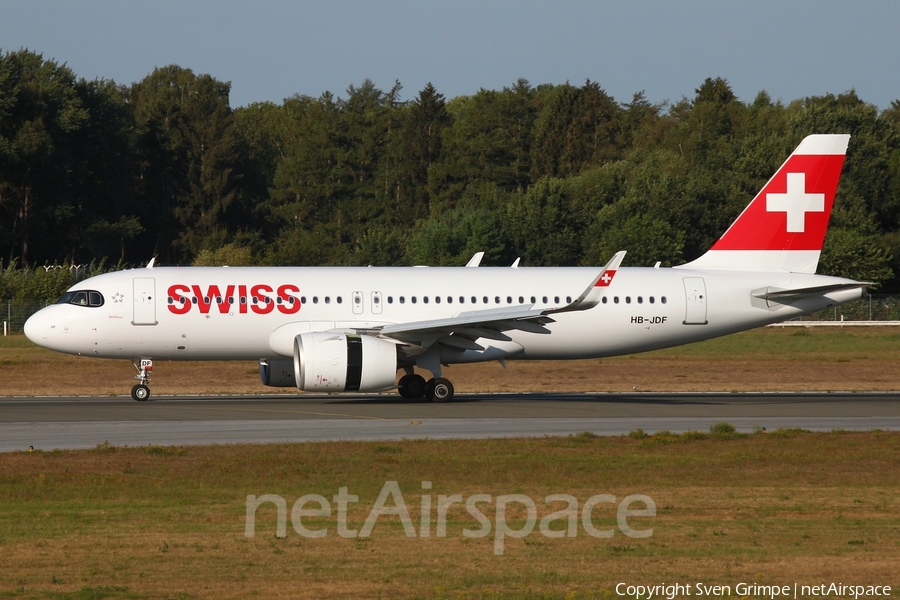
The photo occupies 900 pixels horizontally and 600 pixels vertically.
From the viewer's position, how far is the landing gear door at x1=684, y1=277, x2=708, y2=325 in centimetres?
3114

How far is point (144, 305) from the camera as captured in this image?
93.8 ft

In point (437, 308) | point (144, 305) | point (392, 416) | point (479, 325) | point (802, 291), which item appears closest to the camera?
point (392, 416)

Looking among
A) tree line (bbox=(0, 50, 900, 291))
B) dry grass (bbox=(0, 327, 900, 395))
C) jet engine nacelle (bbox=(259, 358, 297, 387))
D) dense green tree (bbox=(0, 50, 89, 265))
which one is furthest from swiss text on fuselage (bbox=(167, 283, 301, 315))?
dense green tree (bbox=(0, 50, 89, 265))

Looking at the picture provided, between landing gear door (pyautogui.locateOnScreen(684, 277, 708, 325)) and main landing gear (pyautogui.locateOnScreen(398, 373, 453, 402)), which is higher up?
landing gear door (pyautogui.locateOnScreen(684, 277, 708, 325))

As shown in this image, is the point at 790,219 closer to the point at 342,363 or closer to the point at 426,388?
the point at 426,388

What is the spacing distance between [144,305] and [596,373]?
16540mm

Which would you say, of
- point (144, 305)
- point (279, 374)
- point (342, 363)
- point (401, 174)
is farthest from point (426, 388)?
point (401, 174)

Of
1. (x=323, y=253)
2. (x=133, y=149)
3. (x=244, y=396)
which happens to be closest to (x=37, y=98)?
(x=133, y=149)

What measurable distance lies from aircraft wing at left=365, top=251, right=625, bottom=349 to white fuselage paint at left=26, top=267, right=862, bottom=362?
0.68 meters

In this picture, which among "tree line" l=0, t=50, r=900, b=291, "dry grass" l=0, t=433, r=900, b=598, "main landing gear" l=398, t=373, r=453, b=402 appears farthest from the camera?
"tree line" l=0, t=50, r=900, b=291

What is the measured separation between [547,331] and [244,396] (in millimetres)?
8632

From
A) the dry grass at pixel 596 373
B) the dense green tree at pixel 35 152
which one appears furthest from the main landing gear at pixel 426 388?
the dense green tree at pixel 35 152

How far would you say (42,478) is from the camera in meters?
15.9

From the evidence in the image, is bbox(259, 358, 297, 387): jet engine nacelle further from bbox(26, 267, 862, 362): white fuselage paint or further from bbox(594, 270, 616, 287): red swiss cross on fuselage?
bbox(594, 270, 616, 287): red swiss cross on fuselage
